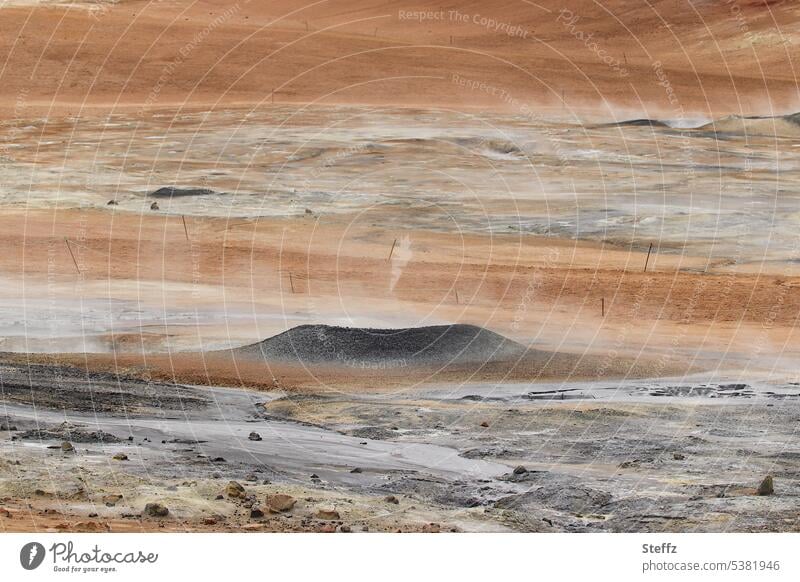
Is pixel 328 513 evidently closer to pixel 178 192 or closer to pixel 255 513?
pixel 255 513

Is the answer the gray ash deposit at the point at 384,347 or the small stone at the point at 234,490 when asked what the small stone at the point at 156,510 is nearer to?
the small stone at the point at 234,490

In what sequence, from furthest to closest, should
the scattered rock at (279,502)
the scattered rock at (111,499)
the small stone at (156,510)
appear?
the scattered rock at (279,502), the scattered rock at (111,499), the small stone at (156,510)

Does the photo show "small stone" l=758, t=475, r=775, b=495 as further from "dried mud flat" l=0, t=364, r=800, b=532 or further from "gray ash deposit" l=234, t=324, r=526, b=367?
"gray ash deposit" l=234, t=324, r=526, b=367

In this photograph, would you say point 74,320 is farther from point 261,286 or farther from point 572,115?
point 572,115

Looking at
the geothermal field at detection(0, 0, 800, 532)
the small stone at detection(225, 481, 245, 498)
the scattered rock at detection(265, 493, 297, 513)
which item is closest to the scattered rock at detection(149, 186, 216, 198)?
the geothermal field at detection(0, 0, 800, 532)

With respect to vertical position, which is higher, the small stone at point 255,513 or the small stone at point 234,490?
the small stone at point 234,490

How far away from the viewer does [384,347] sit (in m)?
29.6

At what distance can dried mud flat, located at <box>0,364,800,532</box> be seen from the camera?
22.2m

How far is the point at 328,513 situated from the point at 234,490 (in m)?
1.49

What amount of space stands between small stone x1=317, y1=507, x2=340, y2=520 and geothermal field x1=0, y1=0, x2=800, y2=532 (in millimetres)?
43

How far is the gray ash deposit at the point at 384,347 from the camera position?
28984 mm

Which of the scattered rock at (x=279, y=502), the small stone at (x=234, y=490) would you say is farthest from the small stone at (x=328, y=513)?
the small stone at (x=234, y=490)

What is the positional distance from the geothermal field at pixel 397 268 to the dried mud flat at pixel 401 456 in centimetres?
7

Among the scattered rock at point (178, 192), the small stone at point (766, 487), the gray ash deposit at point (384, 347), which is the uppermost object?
the scattered rock at point (178, 192)
